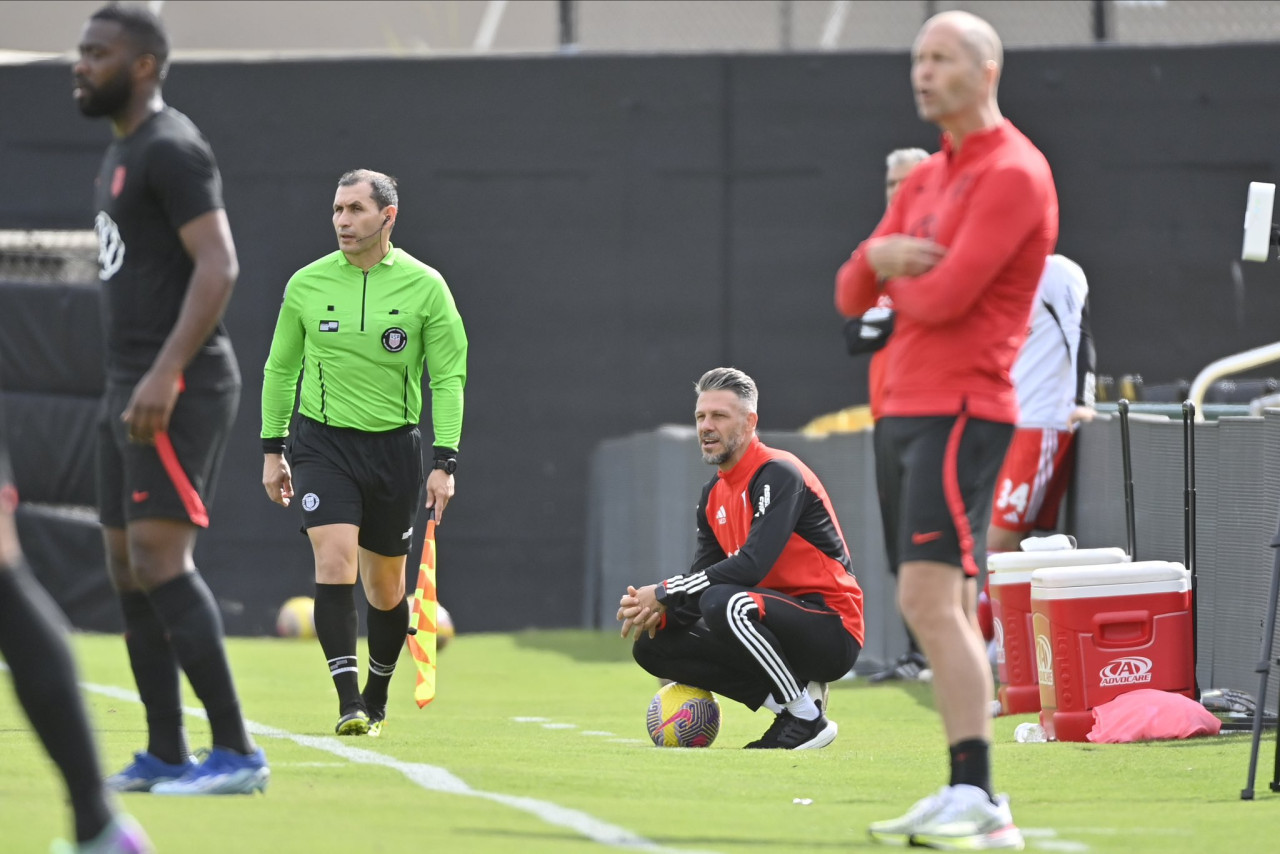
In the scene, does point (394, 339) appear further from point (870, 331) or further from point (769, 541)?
point (870, 331)

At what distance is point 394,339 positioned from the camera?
7.58 m

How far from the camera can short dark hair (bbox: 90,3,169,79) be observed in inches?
192

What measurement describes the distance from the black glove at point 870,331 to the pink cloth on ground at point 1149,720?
245 cm

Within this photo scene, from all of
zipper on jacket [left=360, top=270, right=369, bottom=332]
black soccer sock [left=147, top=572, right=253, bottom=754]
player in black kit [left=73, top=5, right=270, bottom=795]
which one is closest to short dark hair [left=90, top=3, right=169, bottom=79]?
player in black kit [left=73, top=5, right=270, bottom=795]

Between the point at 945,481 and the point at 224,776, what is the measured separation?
6.36ft

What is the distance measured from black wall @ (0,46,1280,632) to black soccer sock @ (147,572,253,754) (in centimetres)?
1136

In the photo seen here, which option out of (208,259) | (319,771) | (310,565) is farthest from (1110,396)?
(208,259)

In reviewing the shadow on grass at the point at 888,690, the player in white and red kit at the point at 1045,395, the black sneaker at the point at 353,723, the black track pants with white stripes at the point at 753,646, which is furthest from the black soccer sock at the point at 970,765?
Answer: the player in white and red kit at the point at 1045,395

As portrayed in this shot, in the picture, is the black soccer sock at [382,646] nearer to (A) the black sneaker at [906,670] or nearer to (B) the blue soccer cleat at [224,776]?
(B) the blue soccer cleat at [224,776]

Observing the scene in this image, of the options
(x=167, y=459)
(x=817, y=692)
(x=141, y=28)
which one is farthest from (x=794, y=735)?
(x=141, y=28)

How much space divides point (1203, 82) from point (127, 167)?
12400mm

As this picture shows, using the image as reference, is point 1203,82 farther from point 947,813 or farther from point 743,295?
point 947,813

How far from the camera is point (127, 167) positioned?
4.89 m

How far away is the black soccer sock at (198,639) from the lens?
480cm
